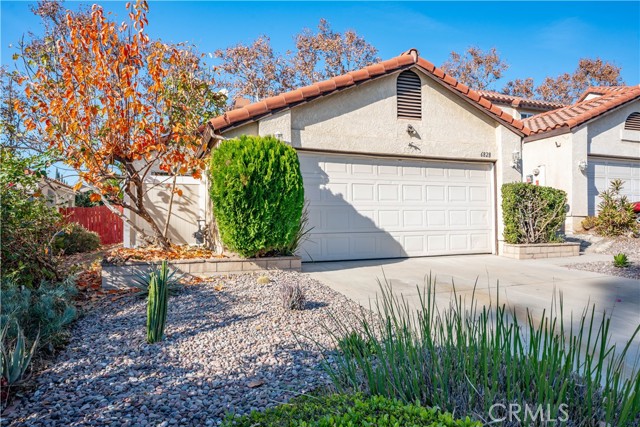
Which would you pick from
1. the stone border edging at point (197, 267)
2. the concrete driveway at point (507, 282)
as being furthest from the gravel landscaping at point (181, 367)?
the concrete driveway at point (507, 282)

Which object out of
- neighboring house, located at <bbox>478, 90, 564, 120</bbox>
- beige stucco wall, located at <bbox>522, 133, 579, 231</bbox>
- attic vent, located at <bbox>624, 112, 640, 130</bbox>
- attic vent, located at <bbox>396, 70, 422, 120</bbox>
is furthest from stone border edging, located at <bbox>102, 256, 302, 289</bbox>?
neighboring house, located at <bbox>478, 90, 564, 120</bbox>

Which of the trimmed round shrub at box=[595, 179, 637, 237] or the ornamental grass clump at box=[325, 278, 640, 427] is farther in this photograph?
the trimmed round shrub at box=[595, 179, 637, 237]

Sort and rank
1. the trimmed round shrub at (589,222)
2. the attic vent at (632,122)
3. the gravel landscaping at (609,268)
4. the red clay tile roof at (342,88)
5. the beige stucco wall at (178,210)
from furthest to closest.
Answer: the attic vent at (632,122)
the trimmed round shrub at (589,222)
the beige stucco wall at (178,210)
the red clay tile roof at (342,88)
the gravel landscaping at (609,268)

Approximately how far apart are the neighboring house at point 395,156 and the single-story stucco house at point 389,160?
0.02 metres

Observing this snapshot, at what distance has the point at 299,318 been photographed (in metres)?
4.14

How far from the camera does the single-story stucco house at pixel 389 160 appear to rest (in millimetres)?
8398

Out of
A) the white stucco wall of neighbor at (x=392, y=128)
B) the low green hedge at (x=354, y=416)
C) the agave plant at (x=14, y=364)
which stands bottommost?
the agave plant at (x=14, y=364)

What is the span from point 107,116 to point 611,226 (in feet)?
41.7

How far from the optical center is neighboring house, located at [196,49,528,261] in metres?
8.41

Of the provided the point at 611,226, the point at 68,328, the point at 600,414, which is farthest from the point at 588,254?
the point at 68,328

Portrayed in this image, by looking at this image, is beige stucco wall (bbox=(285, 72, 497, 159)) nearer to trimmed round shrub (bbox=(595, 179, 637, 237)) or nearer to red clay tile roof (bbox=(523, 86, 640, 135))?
red clay tile roof (bbox=(523, 86, 640, 135))

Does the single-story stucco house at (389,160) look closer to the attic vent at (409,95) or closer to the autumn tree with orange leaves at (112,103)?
the attic vent at (409,95)

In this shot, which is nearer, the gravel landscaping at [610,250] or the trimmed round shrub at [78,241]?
the gravel landscaping at [610,250]

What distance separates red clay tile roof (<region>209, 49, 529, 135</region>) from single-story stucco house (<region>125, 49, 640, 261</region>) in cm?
2
